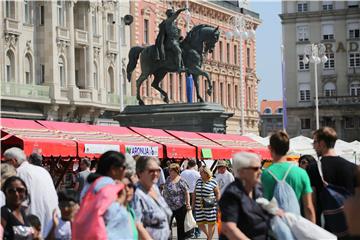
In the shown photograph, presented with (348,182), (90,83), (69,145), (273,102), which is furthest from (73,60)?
(273,102)

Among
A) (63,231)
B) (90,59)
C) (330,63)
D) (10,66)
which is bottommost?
(63,231)

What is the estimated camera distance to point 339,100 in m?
95.0

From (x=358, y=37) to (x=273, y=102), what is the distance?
45.6 metres

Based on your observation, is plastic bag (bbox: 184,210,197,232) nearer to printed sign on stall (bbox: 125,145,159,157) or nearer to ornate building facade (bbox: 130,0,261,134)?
printed sign on stall (bbox: 125,145,159,157)

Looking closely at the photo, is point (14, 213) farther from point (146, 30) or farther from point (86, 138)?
point (146, 30)

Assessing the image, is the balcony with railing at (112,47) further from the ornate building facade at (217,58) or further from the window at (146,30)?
the window at (146,30)

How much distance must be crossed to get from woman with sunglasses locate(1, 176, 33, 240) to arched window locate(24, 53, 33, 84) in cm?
4296

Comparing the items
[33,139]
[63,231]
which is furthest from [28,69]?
[63,231]

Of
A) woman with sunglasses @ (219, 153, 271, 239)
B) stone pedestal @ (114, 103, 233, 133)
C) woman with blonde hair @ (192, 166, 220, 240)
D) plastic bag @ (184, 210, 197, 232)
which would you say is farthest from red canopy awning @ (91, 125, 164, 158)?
woman with sunglasses @ (219, 153, 271, 239)

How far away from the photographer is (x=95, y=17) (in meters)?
57.5

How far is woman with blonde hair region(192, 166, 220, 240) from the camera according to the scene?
18.0 metres

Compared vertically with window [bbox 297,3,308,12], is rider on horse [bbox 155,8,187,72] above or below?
below

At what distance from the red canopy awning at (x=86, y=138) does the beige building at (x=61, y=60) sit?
22.0 m

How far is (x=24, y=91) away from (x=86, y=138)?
87.9ft
